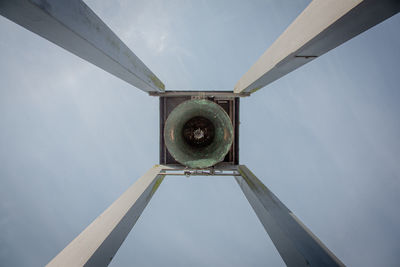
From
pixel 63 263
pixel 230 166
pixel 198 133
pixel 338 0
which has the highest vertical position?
pixel 338 0

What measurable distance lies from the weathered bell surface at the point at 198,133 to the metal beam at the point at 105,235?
3.07 ft

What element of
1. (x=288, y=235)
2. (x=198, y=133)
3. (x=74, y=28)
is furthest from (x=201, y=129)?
(x=74, y=28)

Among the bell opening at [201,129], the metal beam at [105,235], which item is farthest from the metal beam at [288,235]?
the metal beam at [105,235]

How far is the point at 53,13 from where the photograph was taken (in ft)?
3.95

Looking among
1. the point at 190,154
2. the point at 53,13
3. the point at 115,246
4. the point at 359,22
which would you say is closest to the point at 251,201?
the point at 190,154

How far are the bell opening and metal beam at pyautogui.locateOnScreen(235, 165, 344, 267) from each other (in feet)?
3.69

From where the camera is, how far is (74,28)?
138cm

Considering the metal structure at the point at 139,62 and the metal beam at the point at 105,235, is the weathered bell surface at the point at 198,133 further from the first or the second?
the metal beam at the point at 105,235

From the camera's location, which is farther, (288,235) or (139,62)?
(139,62)

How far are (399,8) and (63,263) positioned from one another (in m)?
3.52

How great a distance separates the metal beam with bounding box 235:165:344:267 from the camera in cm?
149

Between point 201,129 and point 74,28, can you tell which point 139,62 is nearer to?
point 74,28

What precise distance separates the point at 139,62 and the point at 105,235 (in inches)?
93.7

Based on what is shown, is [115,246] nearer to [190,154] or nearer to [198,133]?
[190,154]
